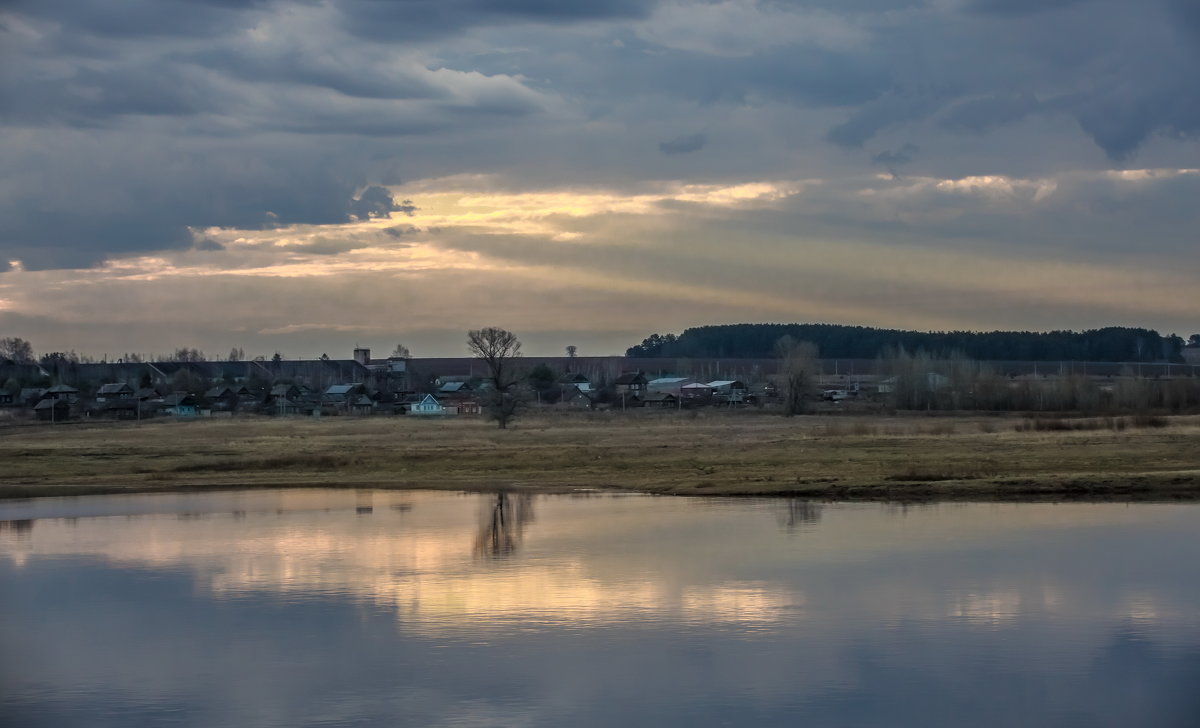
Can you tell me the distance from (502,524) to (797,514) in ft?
22.7

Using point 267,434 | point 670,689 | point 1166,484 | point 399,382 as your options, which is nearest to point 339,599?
point 670,689

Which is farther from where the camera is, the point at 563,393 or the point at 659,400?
the point at 563,393

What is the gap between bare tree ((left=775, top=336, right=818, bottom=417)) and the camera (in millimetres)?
102625

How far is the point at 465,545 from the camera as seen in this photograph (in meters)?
25.2

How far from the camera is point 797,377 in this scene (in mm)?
104312

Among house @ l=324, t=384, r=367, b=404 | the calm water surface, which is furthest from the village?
the calm water surface

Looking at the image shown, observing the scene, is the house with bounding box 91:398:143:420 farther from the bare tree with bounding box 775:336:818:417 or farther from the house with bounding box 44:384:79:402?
the bare tree with bounding box 775:336:818:417

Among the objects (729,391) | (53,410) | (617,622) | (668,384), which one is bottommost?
(617,622)

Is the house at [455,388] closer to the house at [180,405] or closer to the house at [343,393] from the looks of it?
the house at [343,393]

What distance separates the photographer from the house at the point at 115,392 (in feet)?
431

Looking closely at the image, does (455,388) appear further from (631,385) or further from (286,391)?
(286,391)

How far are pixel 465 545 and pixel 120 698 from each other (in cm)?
1170

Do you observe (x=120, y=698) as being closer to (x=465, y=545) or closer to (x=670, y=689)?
(x=670, y=689)

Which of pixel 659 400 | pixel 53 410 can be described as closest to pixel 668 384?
pixel 659 400
